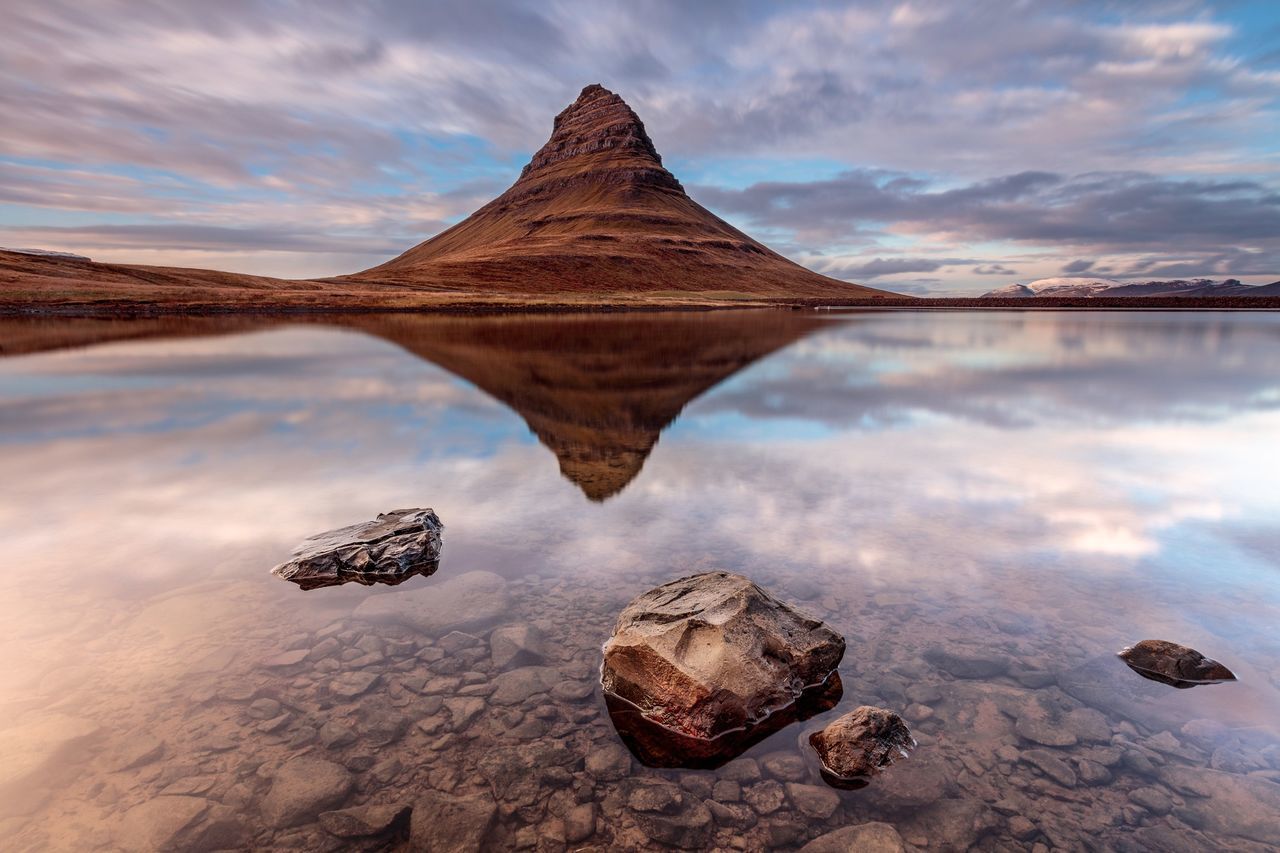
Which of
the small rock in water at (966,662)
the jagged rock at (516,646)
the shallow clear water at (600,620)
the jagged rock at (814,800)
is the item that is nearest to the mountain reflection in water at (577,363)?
the shallow clear water at (600,620)

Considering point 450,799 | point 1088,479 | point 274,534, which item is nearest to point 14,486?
point 274,534

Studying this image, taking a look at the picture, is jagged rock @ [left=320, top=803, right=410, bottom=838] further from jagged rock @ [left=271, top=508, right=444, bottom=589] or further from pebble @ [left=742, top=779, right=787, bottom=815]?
jagged rock @ [left=271, top=508, right=444, bottom=589]

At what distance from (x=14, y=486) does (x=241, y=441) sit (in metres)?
4.92

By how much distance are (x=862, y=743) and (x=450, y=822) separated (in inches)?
145

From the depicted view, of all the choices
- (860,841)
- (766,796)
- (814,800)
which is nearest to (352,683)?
(766,796)

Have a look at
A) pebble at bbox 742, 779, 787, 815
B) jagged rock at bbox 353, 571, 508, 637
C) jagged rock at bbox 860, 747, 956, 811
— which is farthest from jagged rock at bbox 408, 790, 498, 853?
jagged rock at bbox 860, 747, 956, 811

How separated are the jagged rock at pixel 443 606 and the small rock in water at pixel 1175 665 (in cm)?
757

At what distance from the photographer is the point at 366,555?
966 cm

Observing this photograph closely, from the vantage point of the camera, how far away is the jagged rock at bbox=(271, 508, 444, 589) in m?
9.38

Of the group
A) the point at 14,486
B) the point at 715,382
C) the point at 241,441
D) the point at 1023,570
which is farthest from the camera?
the point at 715,382

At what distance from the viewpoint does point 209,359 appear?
124 ft

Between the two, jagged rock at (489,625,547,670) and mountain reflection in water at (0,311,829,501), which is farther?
mountain reflection in water at (0,311,829,501)

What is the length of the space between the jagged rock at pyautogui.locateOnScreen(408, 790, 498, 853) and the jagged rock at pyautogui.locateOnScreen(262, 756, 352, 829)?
0.75 m

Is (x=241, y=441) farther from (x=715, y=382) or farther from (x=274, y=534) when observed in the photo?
(x=715, y=382)
